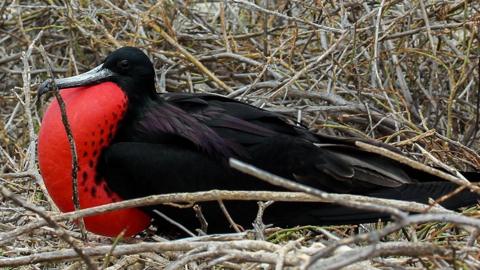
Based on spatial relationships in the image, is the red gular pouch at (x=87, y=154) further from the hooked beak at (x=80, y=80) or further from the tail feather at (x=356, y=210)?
the tail feather at (x=356, y=210)

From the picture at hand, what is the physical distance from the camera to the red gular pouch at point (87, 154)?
2371 millimetres

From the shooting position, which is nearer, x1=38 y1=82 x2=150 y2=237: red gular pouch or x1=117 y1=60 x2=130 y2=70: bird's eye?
x1=38 y1=82 x2=150 y2=237: red gular pouch

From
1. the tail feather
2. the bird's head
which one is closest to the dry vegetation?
the tail feather

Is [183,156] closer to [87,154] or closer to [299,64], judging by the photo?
[87,154]

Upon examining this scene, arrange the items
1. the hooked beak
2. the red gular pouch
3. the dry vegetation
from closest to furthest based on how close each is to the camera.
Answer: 1. the red gular pouch
2. the hooked beak
3. the dry vegetation

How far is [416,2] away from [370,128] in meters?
0.39

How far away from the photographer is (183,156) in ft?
8.24

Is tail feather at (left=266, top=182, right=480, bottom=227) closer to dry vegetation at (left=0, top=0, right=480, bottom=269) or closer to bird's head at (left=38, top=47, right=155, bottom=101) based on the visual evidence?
dry vegetation at (left=0, top=0, right=480, bottom=269)

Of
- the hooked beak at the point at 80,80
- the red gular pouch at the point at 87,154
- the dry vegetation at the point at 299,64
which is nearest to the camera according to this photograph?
the red gular pouch at the point at 87,154

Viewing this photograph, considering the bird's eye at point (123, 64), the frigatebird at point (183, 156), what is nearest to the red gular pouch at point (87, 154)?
the frigatebird at point (183, 156)

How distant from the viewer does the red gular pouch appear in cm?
237

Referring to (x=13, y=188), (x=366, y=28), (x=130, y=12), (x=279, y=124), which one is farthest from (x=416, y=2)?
(x=13, y=188)

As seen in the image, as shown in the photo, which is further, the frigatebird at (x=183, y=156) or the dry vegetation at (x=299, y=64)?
the dry vegetation at (x=299, y=64)

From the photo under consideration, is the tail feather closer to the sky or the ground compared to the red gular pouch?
closer to the ground
